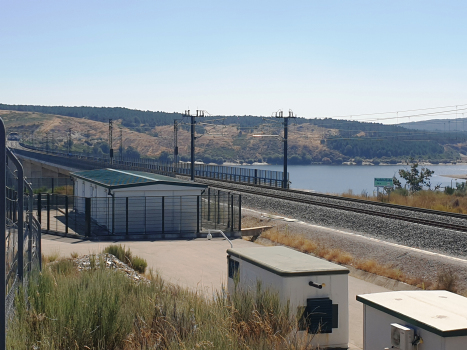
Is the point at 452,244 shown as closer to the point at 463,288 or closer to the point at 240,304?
the point at 463,288

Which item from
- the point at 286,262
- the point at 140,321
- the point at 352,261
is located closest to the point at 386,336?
the point at 286,262

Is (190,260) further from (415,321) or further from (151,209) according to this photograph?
(415,321)

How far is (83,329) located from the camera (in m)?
6.37

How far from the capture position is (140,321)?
7098mm

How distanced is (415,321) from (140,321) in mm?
3375

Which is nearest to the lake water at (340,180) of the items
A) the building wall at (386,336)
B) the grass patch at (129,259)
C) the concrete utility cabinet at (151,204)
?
the concrete utility cabinet at (151,204)

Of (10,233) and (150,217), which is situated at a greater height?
(10,233)

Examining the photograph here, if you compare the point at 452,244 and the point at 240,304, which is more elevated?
the point at 240,304

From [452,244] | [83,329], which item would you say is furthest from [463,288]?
[83,329]

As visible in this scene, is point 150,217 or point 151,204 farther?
point 151,204

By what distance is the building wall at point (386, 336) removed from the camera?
5258mm

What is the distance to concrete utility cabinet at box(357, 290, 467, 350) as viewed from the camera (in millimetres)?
5293

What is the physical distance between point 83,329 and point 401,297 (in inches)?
143

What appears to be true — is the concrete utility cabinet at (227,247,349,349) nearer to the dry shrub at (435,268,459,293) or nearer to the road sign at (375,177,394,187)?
the dry shrub at (435,268,459,293)
